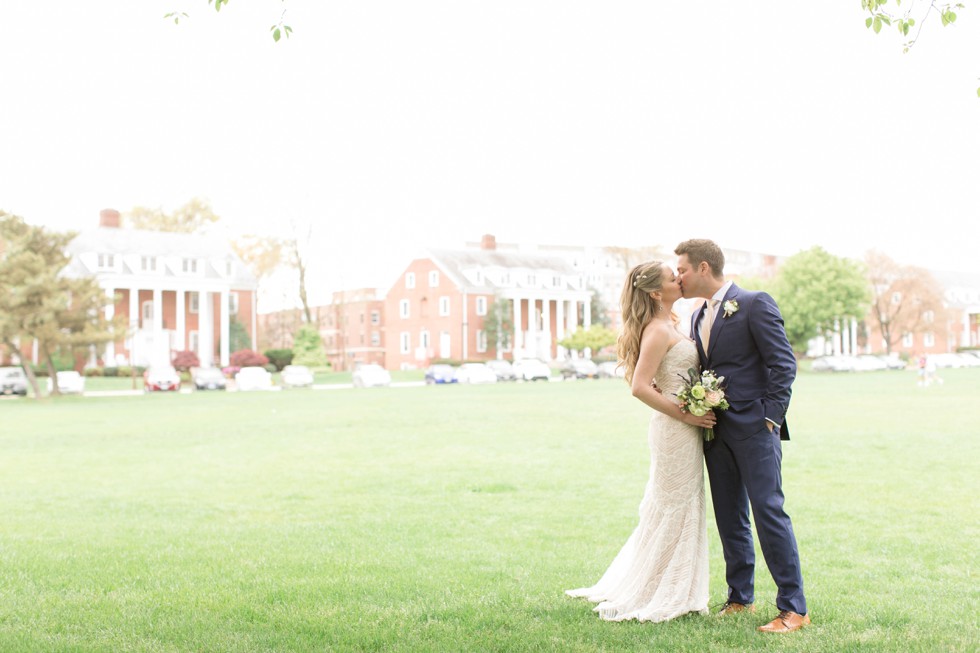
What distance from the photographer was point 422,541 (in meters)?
8.57

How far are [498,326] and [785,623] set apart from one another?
75753mm

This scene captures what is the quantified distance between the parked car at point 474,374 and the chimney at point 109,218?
1141 inches

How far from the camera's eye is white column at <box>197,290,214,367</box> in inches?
2694

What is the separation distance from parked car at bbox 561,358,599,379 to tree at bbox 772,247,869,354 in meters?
17.1

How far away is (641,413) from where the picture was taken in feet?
84.3

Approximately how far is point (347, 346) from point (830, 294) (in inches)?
1820

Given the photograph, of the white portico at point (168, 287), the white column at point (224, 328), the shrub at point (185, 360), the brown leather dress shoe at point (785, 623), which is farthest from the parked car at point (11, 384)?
the brown leather dress shoe at point (785, 623)

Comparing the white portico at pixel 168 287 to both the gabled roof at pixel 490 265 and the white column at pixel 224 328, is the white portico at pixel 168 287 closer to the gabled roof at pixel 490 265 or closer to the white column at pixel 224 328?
the white column at pixel 224 328

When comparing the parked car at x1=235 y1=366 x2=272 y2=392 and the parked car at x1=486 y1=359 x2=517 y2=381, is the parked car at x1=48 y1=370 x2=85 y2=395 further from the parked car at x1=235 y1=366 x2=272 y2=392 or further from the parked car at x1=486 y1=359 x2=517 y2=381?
the parked car at x1=486 y1=359 x2=517 y2=381

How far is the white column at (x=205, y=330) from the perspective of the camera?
68.4 meters

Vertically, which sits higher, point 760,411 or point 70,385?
point 760,411

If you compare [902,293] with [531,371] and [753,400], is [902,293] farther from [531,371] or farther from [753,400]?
[753,400]

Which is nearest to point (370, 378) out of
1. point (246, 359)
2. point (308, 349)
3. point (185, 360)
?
point (246, 359)

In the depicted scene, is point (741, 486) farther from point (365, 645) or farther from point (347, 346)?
point (347, 346)
